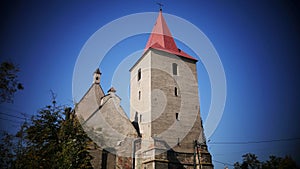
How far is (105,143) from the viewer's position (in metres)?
21.5

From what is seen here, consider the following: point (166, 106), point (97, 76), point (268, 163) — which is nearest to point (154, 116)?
point (166, 106)

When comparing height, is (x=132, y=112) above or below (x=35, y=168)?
above

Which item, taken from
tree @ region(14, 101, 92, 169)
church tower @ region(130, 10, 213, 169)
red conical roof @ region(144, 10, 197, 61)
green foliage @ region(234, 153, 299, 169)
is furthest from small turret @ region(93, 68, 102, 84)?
green foliage @ region(234, 153, 299, 169)

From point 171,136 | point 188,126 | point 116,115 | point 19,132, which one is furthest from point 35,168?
point 188,126

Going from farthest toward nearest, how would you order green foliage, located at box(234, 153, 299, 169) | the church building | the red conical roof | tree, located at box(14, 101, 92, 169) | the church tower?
green foliage, located at box(234, 153, 299, 169)
the red conical roof
the church tower
the church building
tree, located at box(14, 101, 92, 169)

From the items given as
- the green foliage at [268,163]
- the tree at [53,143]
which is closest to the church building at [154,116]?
the tree at [53,143]

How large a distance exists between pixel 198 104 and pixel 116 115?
984 centimetres

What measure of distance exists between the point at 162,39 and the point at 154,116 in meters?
10.6

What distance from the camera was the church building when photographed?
21141 mm

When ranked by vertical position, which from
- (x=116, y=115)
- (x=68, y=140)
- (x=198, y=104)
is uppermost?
(x=198, y=104)

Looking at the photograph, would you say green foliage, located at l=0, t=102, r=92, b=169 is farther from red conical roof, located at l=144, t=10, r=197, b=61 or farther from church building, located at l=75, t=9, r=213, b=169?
red conical roof, located at l=144, t=10, r=197, b=61

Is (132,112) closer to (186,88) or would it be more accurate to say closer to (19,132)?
(186,88)

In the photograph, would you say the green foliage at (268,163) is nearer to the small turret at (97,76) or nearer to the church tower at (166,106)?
the church tower at (166,106)

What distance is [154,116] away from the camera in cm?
2366
